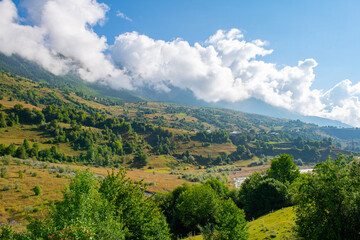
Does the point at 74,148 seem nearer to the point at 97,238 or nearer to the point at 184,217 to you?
the point at 184,217

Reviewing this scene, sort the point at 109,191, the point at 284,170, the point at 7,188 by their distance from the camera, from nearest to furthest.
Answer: the point at 109,191, the point at 7,188, the point at 284,170

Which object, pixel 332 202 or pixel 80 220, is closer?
pixel 80 220

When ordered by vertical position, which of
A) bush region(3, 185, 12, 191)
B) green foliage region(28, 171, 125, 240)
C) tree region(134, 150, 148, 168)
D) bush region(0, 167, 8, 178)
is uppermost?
green foliage region(28, 171, 125, 240)

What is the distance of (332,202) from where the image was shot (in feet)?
48.4

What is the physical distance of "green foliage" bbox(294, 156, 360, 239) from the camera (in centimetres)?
1432

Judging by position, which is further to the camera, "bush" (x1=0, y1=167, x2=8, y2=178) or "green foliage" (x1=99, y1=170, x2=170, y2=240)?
"bush" (x1=0, y1=167, x2=8, y2=178)

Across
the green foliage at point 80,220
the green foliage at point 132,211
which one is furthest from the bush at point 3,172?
the green foliage at point 80,220

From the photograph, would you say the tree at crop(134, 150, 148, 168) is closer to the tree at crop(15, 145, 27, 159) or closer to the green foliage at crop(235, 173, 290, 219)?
the tree at crop(15, 145, 27, 159)

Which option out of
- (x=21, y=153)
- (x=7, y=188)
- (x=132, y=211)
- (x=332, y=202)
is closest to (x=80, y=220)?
(x=132, y=211)

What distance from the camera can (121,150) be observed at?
158 meters

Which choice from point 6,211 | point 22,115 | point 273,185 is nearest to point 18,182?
point 6,211

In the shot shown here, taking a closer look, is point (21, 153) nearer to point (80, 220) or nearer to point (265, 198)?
point (80, 220)

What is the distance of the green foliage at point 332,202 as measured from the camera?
1432 cm

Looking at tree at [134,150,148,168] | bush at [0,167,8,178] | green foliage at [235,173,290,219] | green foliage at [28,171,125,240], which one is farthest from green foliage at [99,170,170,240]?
tree at [134,150,148,168]
